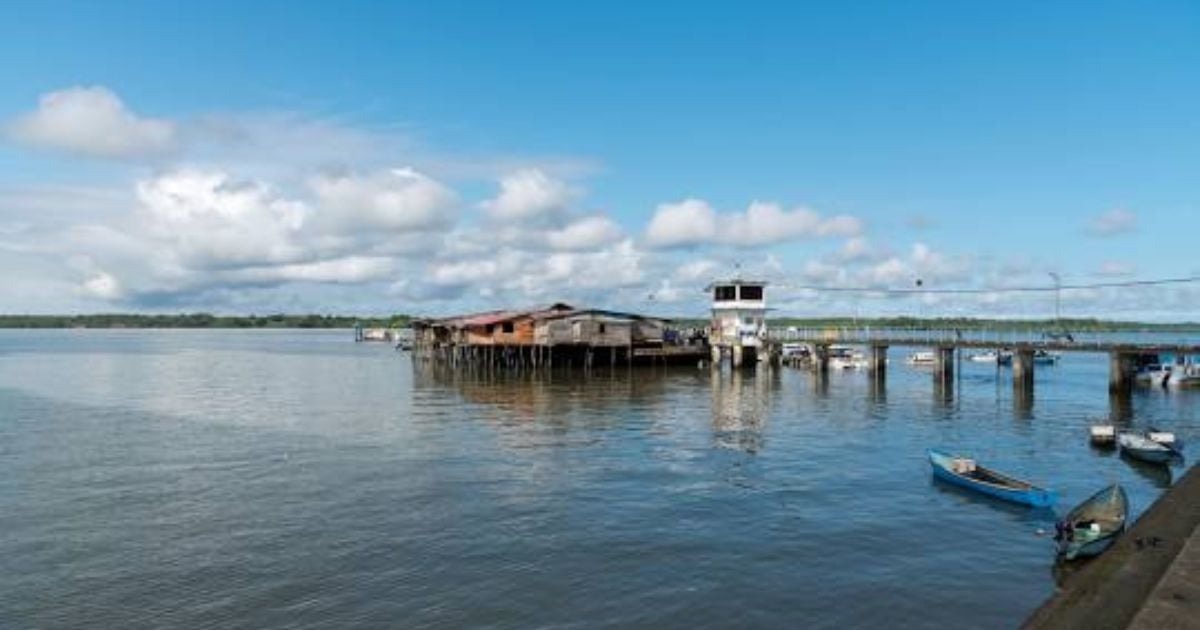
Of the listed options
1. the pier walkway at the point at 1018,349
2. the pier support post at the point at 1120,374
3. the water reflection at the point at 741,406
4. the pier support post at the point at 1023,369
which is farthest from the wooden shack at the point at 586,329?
the pier support post at the point at 1120,374

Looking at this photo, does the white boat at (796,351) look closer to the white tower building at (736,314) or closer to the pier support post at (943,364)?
the white tower building at (736,314)

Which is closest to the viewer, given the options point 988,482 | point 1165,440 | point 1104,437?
point 988,482

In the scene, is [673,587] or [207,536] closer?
[673,587]

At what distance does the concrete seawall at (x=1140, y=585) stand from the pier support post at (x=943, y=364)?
4625 cm

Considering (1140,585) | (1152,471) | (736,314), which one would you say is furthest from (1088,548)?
(736,314)

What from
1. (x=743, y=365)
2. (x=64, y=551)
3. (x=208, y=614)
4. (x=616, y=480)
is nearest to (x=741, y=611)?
(x=208, y=614)

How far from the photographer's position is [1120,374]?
195 feet

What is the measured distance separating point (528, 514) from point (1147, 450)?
27113 millimetres

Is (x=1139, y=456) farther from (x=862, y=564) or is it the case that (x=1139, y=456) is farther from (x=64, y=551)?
(x=64, y=551)

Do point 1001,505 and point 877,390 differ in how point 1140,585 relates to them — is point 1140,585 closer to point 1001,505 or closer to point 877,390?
point 1001,505

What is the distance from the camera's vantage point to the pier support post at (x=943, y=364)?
67.2 m

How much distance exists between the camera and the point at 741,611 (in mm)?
18078

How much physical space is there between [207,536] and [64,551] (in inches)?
129

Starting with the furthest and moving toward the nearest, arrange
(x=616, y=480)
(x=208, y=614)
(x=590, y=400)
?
1. (x=590, y=400)
2. (x=616, y=480)
3. (x=208, y=614)
